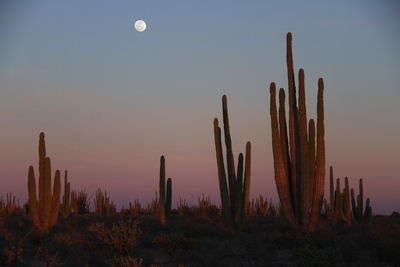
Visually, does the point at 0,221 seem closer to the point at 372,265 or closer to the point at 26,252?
the point at 26,252

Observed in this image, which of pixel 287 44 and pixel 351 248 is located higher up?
pixel 287 44

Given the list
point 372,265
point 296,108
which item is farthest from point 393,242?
point 296,108

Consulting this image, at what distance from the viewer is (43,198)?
765 inches

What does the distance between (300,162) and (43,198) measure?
9.52 m

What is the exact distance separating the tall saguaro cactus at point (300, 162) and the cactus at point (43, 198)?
8491 millimetres

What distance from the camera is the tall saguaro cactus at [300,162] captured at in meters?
16.3

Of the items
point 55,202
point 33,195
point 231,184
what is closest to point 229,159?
point 231,184

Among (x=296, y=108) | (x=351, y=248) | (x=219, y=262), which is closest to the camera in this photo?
(x=219, y=262)

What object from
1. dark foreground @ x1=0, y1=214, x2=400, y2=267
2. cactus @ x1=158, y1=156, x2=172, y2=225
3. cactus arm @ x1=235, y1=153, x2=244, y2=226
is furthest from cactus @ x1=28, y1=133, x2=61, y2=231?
cactus arm @ x1=235, y1=153, x2=244, y2=226

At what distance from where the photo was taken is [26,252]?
14.1 m

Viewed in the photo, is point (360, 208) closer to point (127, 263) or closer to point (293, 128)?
point (293, 128)

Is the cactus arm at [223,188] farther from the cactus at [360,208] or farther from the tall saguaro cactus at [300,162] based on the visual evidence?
the cactus at [360,208]

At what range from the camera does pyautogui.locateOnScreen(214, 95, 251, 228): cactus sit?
18266 mm

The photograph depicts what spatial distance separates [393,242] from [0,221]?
1475 cm
